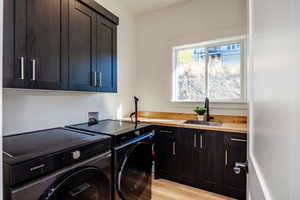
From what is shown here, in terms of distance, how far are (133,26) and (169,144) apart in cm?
234

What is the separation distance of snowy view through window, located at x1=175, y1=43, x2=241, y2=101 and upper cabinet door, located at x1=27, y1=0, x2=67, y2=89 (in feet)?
6.52

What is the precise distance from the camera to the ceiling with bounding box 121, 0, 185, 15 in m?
2.68

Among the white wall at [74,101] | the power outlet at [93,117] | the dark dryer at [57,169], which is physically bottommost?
the dark dryer at [57,169]

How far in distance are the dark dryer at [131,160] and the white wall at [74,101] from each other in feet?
1.36

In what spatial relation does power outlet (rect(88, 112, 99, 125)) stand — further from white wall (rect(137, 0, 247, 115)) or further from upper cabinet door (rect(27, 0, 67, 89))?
white wall (rect(137, 0, 247, 115))

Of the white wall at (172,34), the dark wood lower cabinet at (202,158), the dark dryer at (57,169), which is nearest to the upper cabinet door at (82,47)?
the dark dryer at (57,169)

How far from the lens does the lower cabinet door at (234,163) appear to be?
185 cm

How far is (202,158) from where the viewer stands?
82.2 inches

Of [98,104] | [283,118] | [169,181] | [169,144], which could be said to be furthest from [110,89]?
[283,118]

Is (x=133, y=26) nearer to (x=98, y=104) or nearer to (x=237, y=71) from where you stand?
(x=98, y=104)

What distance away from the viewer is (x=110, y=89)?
199cm

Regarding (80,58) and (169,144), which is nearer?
(80,58)

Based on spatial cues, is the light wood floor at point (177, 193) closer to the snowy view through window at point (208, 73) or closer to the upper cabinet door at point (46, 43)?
the snowy view through window at point (208, 73)

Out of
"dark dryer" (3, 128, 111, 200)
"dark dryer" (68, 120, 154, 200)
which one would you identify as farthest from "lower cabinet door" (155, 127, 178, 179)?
"dark dryer" (3, 128, 111, 200)
